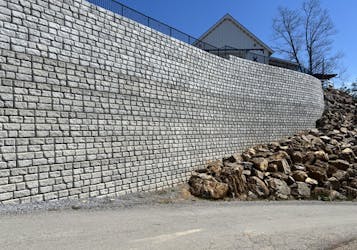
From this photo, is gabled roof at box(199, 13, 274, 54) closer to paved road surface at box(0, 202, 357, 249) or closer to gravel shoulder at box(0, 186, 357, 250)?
gravel shoulder at box(0, 186, 357, 250)

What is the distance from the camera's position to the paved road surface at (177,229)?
663 cm

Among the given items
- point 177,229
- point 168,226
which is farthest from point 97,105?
point 177,229


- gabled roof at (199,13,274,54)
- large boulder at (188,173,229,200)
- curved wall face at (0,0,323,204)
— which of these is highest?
gabled roof at (199,13,274,54)

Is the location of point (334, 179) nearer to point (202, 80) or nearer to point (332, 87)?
point (202, 80)

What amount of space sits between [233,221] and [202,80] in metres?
8.91

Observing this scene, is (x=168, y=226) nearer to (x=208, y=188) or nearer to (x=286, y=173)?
(x=208, y=188)

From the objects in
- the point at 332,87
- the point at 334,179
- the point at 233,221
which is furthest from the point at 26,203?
the point at 332,87

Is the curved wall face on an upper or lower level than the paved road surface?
upper

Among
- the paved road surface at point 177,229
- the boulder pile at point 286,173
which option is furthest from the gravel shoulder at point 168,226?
the boulder pile at point 286,173

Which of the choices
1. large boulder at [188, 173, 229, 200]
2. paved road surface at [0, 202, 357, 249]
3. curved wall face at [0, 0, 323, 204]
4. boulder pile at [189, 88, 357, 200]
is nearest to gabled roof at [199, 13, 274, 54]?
boulder pile at [189, 88, 357, 200]

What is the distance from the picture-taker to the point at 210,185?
1354 centimetres

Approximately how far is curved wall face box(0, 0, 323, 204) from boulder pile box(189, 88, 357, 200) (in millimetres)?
1167

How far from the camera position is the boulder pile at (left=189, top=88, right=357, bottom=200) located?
1406 cm

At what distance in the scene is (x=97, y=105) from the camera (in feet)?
36.4
